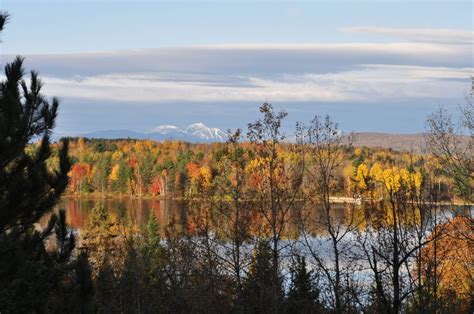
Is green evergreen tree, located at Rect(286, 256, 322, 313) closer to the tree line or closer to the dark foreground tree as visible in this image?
the tree line

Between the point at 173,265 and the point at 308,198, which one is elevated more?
the point at 308,198

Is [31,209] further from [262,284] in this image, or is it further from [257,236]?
[257,236]

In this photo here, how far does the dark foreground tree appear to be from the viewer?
1186 cm

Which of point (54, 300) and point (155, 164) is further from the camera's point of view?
point (155, 164)

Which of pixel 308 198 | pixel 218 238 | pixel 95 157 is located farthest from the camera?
pixel 95 157

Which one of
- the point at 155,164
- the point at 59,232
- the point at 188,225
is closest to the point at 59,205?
the point at 59,232

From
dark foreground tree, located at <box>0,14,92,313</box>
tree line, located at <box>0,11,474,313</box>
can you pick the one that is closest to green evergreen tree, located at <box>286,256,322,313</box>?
tree line, located at <box>0,11,474,313</box>

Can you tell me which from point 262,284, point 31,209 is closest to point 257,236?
point 262,284

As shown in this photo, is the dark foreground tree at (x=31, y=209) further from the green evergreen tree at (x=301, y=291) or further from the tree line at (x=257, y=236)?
the green evergreen tree at (x=301, y=291)

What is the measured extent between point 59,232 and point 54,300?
163 cm

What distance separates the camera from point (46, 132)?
527 inches

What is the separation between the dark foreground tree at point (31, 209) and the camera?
11859mm

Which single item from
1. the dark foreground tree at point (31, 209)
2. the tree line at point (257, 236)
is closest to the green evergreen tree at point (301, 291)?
the tree line at point (257, 236)

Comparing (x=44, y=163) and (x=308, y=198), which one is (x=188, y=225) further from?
(x=44, y=163)
